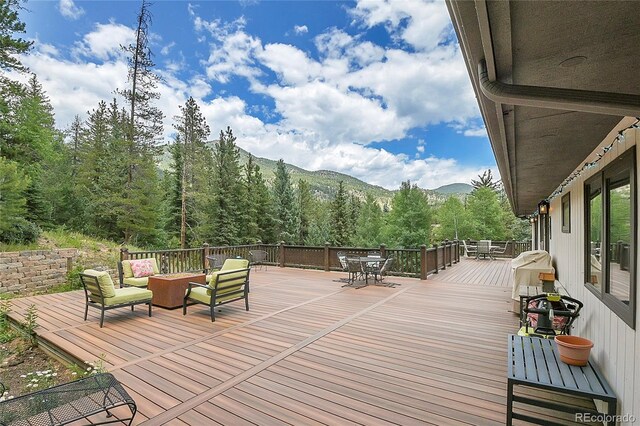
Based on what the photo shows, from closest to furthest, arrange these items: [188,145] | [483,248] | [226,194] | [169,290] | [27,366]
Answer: [27,366] < [169,290] < [483,248] < [188,145] < [226,194]

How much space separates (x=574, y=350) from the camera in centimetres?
222

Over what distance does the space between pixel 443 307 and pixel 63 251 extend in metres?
9.24

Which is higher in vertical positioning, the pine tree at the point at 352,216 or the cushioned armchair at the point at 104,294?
the pine tree at the point at 352,216

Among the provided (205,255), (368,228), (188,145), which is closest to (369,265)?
(205,255)

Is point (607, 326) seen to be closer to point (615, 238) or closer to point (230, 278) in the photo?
point (615, 238)

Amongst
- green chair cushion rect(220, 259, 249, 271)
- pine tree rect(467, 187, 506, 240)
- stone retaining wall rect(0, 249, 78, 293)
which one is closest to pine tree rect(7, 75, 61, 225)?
stone retaining wall rect(0, 249, 78, 293)

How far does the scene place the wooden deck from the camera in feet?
7.94

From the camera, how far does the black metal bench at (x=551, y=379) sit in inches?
74.3

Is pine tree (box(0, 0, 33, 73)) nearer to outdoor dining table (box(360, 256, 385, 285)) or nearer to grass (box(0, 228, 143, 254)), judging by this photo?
grass (box(0, 228, 143, 254))

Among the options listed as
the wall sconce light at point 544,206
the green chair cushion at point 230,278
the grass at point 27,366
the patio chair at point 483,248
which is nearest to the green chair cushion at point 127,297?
the grass at point 27,366

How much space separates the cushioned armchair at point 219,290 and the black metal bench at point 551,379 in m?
3.92

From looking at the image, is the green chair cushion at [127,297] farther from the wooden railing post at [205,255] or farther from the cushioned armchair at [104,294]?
the wooden railing post at [205,255]

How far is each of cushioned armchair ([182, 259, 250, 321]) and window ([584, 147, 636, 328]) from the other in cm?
451

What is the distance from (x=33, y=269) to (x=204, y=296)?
→ 5.58 m
